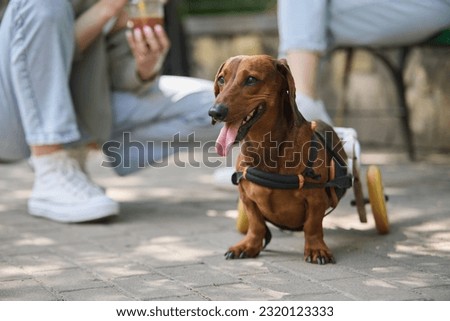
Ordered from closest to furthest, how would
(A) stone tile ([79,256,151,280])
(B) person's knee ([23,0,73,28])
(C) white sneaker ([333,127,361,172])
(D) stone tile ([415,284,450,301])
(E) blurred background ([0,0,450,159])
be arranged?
(D) stone tile ([415,284,450,301]), (A) stone tile ([79,256,151,280]), (C) white sneaker ([333,127,361,172]), (B) person's knee ([23,0,73,28]), (E) blurred background ([0,0,450,159])

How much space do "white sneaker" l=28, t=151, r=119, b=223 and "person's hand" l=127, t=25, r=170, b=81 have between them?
20.5 inches

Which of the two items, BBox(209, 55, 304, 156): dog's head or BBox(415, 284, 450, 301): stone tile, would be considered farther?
BBox(209, 55, 304, 156): dog's head

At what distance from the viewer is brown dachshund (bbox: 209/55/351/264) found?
2.31 meters

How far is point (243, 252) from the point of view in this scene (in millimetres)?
2643

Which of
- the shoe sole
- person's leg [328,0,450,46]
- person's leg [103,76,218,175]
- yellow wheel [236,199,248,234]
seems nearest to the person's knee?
person's leg [103,76,218,175]

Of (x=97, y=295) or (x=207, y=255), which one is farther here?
(x=207, y=255)

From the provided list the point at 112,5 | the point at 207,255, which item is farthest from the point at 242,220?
the point at 112,5

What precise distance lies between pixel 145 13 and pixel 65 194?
2.63 ft

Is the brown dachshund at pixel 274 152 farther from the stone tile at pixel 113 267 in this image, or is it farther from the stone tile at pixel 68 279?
the stone tile at pixel 68 279

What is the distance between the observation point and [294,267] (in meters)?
2.52

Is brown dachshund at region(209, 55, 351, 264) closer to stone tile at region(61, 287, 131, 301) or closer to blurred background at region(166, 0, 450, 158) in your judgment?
stone tile at region(61, 287, 131, 301)

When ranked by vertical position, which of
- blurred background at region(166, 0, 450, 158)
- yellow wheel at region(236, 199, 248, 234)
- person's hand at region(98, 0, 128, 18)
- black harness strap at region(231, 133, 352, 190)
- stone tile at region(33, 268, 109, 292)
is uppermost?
person's hand at region(98, 0, 128, 18)

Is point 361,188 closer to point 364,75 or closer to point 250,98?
point 250,98

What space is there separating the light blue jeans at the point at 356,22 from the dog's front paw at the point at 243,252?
1118 millimetres
